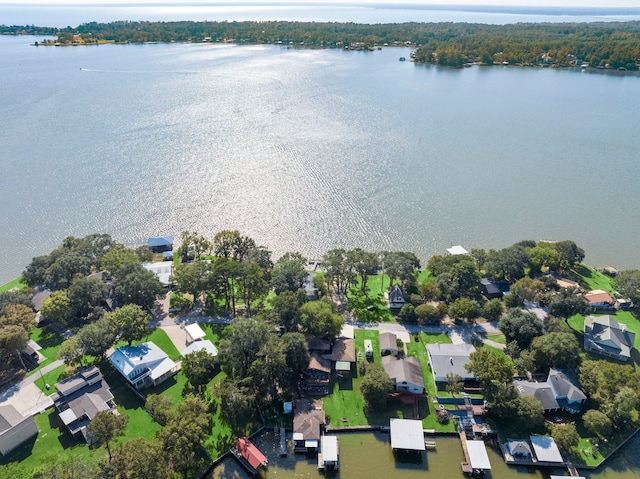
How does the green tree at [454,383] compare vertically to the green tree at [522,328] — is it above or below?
below

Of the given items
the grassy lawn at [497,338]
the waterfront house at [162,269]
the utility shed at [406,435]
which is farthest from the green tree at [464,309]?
→ the waterfront house at [162,269]

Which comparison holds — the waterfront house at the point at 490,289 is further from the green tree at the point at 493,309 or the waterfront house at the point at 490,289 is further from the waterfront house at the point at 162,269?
the waterfront house at the point at 162,269

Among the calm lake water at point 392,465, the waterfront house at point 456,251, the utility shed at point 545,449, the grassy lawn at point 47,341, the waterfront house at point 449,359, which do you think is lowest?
the calm lake water at point 392,465

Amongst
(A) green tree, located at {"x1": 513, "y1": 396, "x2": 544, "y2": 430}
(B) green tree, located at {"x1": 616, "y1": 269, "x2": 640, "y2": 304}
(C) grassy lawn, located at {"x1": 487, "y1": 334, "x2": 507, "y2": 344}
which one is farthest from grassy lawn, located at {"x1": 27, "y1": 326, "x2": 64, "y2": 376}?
(B) green tree, located at {"x1": 616, "y1": 269, "x2": 640, "y2": 304}

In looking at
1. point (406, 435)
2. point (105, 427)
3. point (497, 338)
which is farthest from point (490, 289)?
point (105, 427)

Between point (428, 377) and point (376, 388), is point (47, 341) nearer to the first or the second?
point (376, 388)

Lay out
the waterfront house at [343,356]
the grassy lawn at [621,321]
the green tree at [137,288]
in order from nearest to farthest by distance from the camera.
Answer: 1. the waterfront house at [343,356]
2. the grassy lawn at [621,321]
3. the green tree at [137,288]
